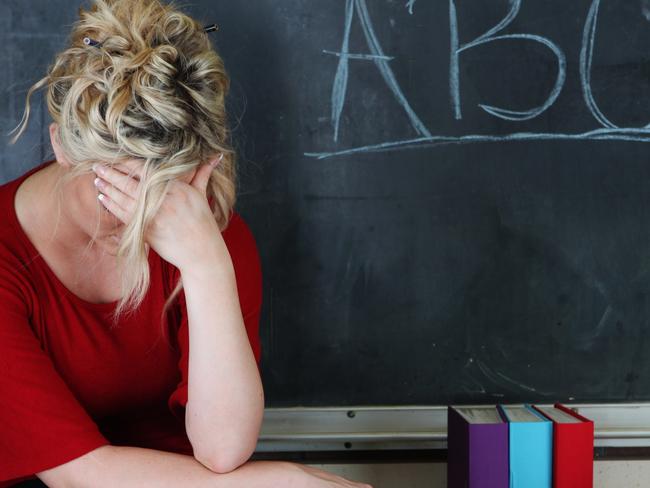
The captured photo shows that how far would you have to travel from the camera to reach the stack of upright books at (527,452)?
133 centimetres

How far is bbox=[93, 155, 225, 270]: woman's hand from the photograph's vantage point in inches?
41.0

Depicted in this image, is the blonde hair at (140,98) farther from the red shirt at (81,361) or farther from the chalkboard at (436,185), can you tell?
the chalkboard at (436,185)

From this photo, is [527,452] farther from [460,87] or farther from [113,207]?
[113,207]

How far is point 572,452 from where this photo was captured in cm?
133

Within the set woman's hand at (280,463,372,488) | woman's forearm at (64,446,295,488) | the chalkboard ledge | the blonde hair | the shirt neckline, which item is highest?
the blonde hair

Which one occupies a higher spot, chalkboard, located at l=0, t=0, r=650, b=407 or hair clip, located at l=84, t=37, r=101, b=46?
hair clip, located at l=84, t=37, r=101, b=46

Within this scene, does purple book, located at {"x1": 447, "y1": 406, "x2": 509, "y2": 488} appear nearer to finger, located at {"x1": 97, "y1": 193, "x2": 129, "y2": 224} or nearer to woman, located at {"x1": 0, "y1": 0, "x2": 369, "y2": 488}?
woman, located at {"x1": 0, "y1": 0, "x2": 369, "y2": 488}

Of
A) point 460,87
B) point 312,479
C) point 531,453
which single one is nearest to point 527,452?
point 531,453

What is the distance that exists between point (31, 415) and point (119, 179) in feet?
1.18

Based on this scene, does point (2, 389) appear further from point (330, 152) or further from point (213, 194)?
point (330, 152)

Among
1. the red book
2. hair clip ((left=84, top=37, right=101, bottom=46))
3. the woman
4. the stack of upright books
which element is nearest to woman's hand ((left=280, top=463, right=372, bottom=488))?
the woman

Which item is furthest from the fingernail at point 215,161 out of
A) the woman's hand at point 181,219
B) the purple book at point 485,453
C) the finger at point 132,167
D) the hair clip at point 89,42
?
the purple book at point 485,453

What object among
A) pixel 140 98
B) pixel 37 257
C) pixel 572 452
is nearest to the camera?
pixel 140 98

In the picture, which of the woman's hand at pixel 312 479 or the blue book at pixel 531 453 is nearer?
the woman's hand at pixel 312 479
